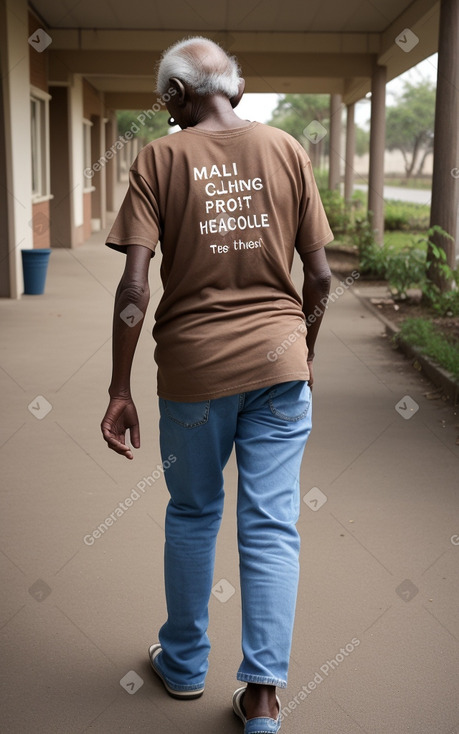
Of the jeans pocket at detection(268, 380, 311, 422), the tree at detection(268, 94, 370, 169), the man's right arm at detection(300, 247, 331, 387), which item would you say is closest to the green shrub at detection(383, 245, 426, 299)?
the man's right arm at detection(300, 247, 331, 387)

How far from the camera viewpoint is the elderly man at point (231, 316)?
2.44m

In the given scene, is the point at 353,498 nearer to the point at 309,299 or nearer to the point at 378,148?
the point at 309,299

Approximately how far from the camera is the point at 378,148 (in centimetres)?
1658

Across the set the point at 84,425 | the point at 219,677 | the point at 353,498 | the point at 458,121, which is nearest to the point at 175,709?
the point at 219,677

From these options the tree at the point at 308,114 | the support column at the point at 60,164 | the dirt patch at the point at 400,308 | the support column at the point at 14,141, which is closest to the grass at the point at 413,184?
the tree at the point at 308,114

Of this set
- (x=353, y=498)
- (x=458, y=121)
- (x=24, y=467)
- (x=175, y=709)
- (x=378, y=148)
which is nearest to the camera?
(x=175, y=709)

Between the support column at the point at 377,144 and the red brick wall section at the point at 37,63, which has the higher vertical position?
the red brick wall section at the point at 37,63

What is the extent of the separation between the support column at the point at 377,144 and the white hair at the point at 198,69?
45.4 feet

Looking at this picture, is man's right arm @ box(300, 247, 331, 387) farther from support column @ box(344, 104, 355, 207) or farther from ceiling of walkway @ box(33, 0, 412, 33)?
support column @ box(344, 104, 355, 207)

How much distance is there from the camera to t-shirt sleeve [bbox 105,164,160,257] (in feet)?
7.99

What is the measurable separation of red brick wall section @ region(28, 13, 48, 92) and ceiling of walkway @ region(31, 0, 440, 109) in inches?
6.2

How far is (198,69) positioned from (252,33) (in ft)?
44.6

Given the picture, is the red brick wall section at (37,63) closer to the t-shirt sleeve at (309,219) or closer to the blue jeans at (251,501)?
the t-shirt sleeve at (309,219)

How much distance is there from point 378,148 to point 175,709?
1496 cm
